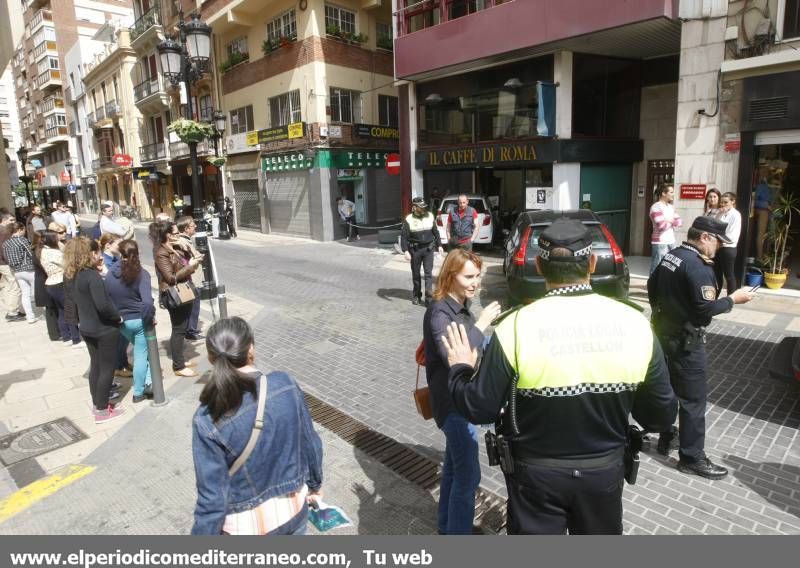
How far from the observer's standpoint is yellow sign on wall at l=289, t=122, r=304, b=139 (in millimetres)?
21156

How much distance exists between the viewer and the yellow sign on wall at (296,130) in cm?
2116

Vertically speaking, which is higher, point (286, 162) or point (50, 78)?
point (50, 78)

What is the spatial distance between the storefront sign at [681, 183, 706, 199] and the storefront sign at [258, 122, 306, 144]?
48.8 feet

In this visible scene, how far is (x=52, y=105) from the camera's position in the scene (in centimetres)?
5181

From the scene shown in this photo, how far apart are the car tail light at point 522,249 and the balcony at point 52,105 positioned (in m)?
57.5

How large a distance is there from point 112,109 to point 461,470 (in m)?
44.0

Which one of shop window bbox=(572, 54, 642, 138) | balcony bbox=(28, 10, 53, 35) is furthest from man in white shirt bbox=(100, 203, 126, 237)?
balcony bbox=(28, 10, 53, 35)

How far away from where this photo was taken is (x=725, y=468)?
4.04 metres

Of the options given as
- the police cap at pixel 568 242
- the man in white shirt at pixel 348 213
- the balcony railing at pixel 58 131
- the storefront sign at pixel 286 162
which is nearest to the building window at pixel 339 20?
the storefront sign at pixel 286 162

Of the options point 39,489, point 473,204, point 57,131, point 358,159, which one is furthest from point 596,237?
point 57,131

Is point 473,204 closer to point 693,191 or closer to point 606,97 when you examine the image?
point 606,97

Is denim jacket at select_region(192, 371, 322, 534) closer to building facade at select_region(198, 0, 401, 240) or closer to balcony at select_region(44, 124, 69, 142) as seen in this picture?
building facade at select_region(198, 0, 401, 240)

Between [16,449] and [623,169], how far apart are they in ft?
47.0

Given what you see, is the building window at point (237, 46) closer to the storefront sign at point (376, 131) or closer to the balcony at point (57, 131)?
the storefront sign at point (376, 131)
